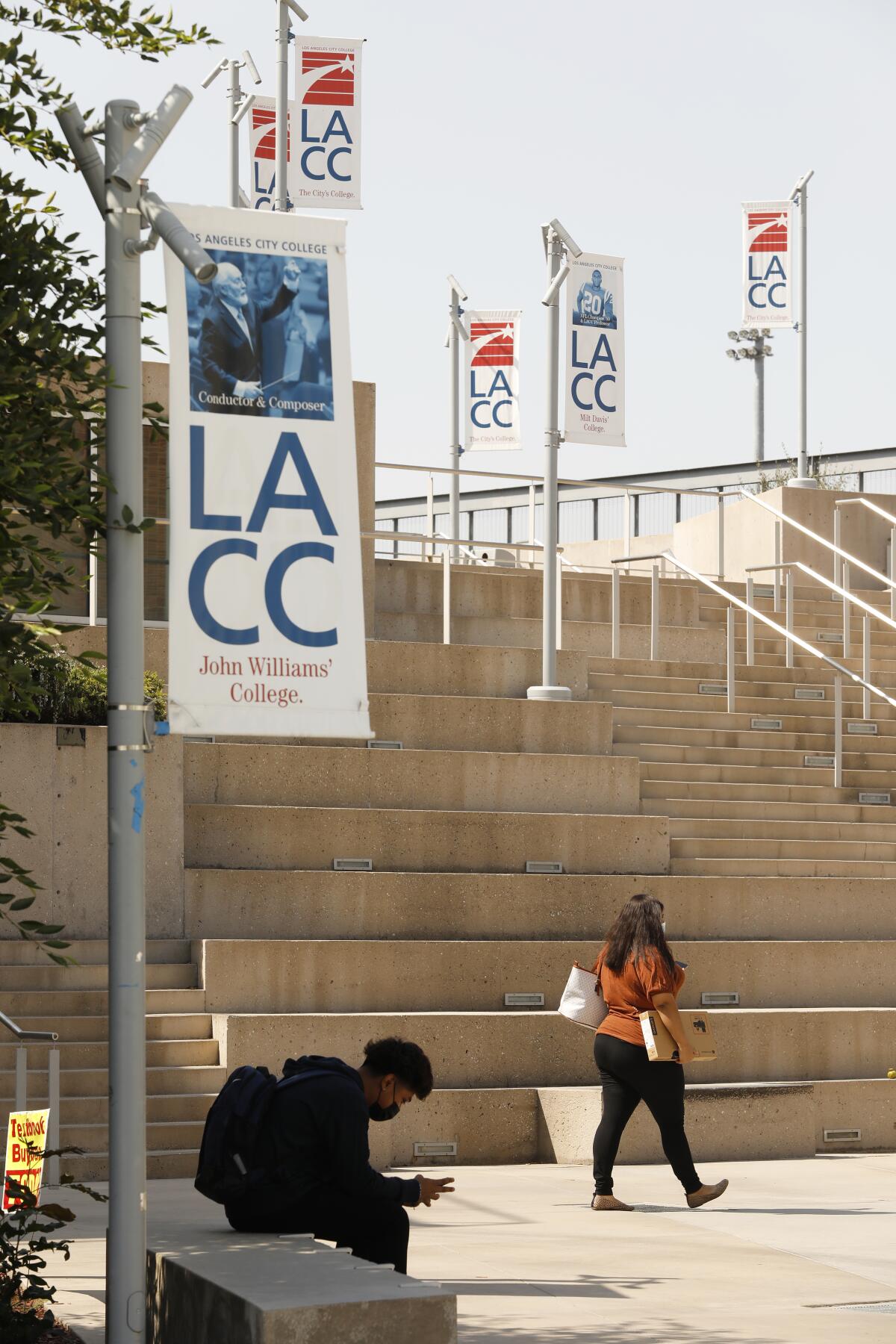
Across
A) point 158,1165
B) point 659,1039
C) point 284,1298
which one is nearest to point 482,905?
point 158,1165

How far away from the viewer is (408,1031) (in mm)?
12391

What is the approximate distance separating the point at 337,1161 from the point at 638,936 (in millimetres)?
4050

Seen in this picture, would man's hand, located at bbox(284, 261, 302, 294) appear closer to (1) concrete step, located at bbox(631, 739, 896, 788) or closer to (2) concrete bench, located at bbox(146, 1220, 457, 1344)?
(2) concrete bench, located at bbox(146, 1220, 457, 1344)

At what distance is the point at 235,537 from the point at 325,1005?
7316 mm

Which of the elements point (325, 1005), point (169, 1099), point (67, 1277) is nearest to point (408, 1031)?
point (325, 1005)

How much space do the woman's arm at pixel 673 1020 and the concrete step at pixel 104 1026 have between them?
3.37 m

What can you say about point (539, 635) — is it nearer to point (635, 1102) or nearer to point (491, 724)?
point (491, 724)

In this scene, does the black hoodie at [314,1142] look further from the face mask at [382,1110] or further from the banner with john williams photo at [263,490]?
the banner with john williams photo at [263,490]

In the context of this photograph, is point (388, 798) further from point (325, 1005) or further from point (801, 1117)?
point (801, 1117)

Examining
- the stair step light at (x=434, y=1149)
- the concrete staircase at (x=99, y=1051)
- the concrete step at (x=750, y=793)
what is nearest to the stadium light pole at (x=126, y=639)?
the concrete staircase at (x=99, y=1051)

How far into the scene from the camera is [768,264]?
27.8 m

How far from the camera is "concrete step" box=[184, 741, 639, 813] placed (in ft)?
45.6

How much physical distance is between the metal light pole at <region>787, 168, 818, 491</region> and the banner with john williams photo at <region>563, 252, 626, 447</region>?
735 centimetres

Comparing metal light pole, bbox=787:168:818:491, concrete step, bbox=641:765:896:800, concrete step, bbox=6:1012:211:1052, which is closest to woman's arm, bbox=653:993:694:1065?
concrete step, bbox=6:1012:211:1052
